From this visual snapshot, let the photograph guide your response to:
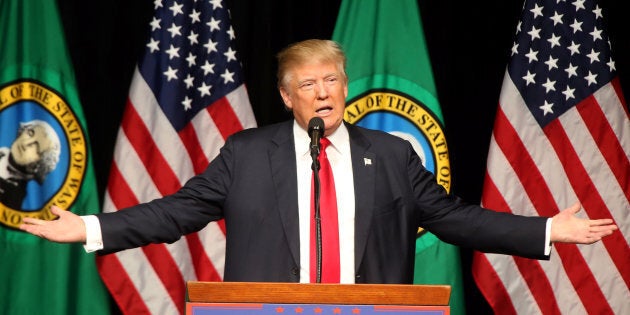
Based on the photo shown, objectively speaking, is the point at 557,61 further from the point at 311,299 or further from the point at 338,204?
the point at 311,299

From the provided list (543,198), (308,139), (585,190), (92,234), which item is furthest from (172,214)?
(585,190)

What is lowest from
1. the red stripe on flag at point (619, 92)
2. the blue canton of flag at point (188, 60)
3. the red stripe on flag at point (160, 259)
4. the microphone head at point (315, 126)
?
the red stripe on flag at point (160, 259)

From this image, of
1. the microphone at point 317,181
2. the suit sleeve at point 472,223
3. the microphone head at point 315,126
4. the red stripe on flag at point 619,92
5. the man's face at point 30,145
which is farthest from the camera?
the red stripe on flag at point 619,92

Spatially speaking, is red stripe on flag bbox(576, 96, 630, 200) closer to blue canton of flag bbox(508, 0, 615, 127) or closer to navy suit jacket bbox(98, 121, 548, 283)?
blue canton of flag bbox(508, 0, 615, 127)

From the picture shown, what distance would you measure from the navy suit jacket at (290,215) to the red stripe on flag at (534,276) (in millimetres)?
1380

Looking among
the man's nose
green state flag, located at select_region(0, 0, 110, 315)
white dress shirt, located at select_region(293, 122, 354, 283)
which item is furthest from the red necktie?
green state flag, located at select_region(0, 0, 110, 315)

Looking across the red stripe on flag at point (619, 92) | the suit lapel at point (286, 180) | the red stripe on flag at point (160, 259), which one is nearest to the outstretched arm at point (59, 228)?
the suit lapel at point (286, 180)

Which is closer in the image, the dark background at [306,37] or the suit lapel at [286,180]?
the suit lapel at [286,180]

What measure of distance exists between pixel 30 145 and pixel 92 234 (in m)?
1.76

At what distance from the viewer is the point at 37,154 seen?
4.13 meters

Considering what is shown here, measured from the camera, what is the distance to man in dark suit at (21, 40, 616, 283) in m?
2.60

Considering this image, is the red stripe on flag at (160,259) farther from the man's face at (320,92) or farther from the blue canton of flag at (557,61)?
the blue canton of flag at (557,61)

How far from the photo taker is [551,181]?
4.15m

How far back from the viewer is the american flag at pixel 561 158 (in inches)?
163
